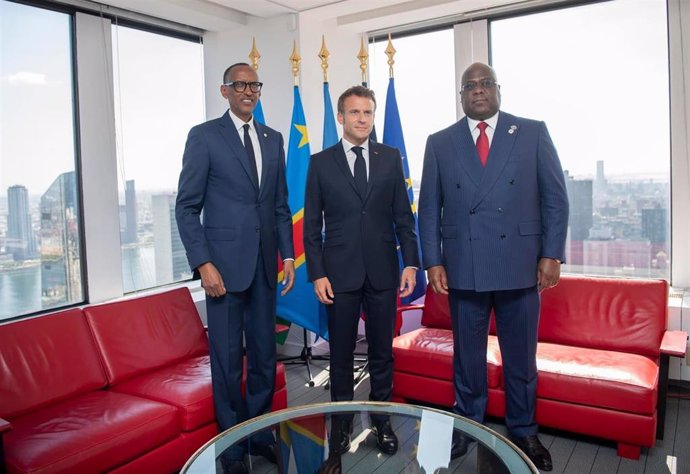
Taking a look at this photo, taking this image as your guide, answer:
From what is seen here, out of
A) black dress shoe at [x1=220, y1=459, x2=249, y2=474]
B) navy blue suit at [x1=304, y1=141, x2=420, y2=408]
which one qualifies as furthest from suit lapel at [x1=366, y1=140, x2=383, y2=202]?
black dress shoe at [x1=220, y1=459, x2=249, y2=474]

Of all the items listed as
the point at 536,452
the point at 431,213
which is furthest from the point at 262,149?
the point at 536,452

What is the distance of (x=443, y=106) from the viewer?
4.54m

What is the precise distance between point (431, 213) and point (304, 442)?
1.19 meters

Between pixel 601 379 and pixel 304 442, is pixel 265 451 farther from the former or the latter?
pixel 601 379

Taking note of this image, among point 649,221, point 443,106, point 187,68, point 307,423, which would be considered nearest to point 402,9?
point 443,106

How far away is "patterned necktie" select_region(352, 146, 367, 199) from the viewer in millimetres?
2699

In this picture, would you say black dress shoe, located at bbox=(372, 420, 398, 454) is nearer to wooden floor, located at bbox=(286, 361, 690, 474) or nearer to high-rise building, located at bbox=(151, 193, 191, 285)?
wooden floor, located at bbox=(286, 361, 690, 474)

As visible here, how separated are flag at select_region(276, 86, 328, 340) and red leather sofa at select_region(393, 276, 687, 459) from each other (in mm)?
709

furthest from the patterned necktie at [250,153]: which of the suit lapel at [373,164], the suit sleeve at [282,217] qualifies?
the suit lapel at [373,164]

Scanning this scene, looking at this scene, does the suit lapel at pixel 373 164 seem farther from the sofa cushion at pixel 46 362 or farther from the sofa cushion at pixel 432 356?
the sofa cushion at pixel 46 362

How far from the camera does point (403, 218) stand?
2.81m

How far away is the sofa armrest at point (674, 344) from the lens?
2723mm

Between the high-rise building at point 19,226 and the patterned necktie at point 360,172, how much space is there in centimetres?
202

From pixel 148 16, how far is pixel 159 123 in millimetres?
723
